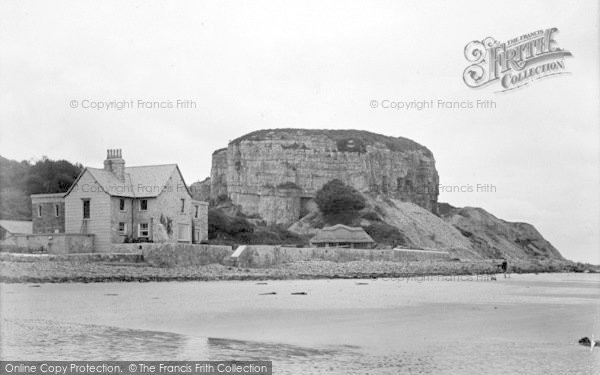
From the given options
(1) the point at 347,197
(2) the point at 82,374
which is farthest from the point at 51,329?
(1) the point at 347,197

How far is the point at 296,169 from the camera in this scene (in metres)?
107

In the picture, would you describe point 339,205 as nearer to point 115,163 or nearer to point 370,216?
point 370,216

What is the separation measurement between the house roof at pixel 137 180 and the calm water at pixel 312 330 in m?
13.9

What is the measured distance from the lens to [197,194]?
4729 inches

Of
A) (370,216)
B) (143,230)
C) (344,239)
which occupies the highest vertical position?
(370,216)

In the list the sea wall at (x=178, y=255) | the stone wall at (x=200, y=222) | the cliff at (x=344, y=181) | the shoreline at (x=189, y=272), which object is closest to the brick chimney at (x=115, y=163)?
the sea wall at (x=178, y=255)

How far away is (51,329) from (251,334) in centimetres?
335

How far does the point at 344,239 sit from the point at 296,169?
39.2 metres

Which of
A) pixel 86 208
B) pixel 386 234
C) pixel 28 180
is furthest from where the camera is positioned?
Answer: pixel 386 234

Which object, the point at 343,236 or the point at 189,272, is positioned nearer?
the point at 189,272

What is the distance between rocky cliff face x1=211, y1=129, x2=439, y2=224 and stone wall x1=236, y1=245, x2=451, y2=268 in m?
44.4

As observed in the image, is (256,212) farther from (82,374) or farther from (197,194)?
(82,374)

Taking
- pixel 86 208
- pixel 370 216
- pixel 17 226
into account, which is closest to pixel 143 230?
pixel 86 208

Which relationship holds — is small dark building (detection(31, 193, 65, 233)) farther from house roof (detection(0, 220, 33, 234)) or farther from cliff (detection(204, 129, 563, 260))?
cliff (detection(204, 129, 563, 260))
